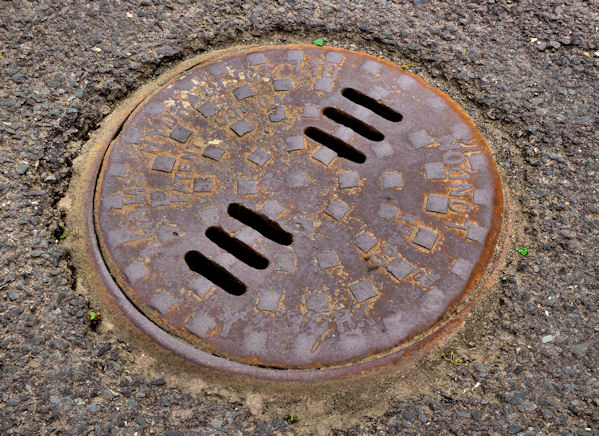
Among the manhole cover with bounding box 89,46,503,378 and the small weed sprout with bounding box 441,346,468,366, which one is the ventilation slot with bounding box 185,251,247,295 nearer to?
the manhole cover with bounding box 89,46,503,378

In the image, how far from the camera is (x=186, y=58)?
7.00ft

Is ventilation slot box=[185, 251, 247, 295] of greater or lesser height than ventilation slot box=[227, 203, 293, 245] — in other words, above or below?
below

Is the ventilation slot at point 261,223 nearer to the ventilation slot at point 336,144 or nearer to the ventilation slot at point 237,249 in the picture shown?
the ventilation slot at point 237,249

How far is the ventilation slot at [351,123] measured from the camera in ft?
6.26

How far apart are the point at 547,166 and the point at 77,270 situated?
1.51 meters

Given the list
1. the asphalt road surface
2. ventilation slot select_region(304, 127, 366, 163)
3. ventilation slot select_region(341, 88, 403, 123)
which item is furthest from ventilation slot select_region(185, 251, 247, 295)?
ventilation slot select_region(341, 88, 403, 123)

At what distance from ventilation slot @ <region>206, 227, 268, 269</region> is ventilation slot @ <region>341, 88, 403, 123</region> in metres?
0.66

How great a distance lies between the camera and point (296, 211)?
66.7 inches

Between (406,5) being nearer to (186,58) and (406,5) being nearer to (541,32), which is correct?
(541,32)

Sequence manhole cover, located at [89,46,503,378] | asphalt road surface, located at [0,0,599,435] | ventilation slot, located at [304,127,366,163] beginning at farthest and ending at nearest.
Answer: ventilation slot, located at [304,127,366,163]
manhole cover, located at [89,46,503,378]
asphalt road surface, located at [0,0,599,435]

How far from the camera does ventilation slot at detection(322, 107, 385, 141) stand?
6.26 ft

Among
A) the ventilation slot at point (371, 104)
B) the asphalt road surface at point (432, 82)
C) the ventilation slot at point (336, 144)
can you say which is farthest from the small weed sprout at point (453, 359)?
the ventilation slot at point (371, 104)

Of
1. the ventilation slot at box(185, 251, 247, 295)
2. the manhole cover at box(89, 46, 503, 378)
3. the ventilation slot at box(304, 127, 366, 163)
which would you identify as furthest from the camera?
the ventilation slot at box(304, 127, 366, 163)

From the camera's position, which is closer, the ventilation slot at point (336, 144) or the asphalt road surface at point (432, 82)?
the asphalt road surface at point (432, 82)
